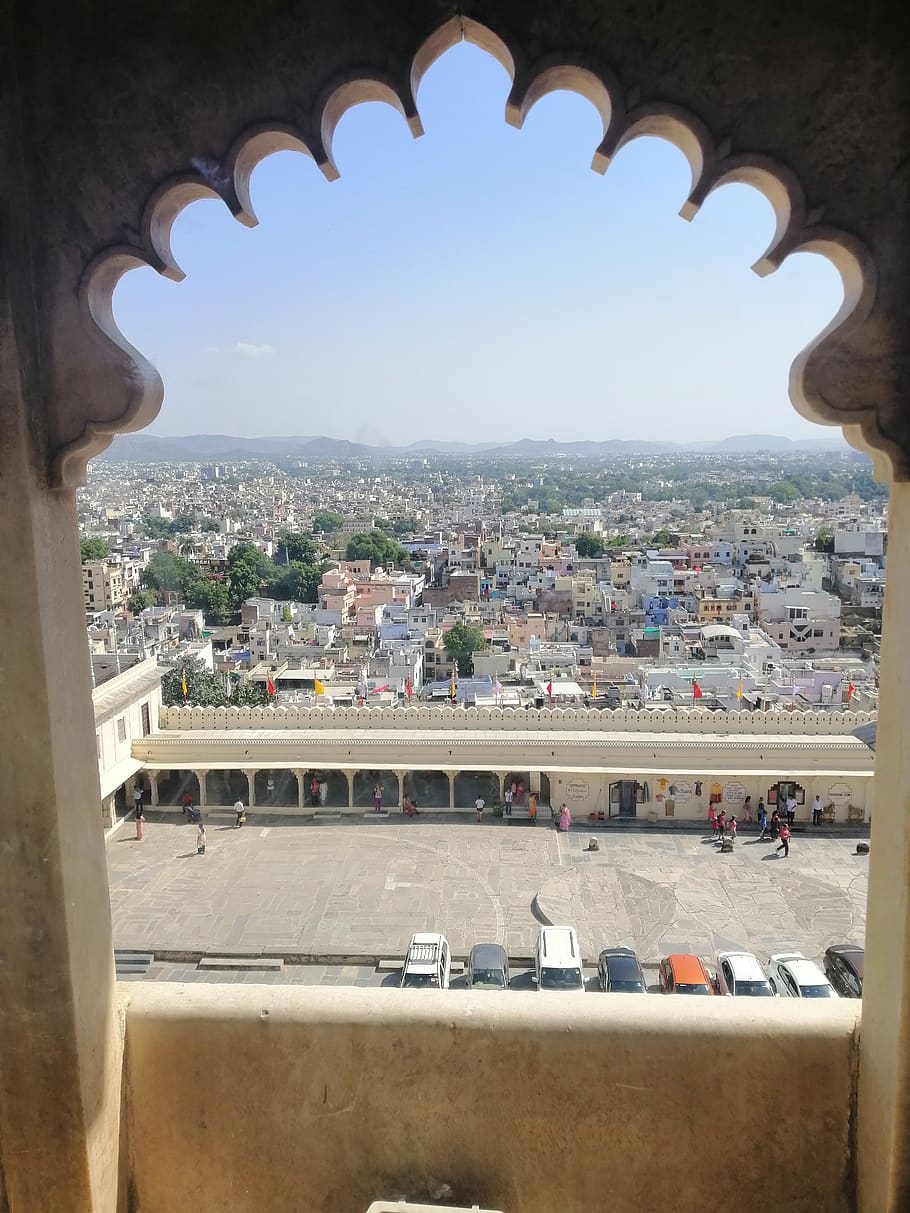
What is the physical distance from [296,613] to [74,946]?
1442 inches

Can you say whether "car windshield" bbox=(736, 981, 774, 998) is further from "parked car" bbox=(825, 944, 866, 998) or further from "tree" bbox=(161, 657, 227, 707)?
"tree" bbox=(161, 657, 227, 707)

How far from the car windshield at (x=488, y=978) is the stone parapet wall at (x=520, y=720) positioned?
6.20 metres

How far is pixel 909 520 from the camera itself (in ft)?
4.23

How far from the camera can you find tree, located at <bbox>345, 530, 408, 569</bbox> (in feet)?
181

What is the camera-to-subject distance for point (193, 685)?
908 inches

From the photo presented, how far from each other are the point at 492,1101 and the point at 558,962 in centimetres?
737

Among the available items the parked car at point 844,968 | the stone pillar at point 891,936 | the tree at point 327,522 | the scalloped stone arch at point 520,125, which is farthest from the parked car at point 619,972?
the tree at point 327,522

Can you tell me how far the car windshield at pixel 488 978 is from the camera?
26.6 feet

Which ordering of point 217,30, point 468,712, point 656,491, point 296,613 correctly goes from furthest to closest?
1. point 656,491
2. point 296,613
3. point 468,712
4. point 217,30

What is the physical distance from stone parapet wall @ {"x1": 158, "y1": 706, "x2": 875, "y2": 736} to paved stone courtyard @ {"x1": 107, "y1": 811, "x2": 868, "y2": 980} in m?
1.66

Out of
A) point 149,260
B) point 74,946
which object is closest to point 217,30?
point 149,260

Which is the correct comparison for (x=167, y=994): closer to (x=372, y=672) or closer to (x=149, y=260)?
(x=149, y=260)

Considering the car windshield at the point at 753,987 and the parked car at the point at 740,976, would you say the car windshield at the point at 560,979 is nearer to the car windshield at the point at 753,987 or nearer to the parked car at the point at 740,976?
the parked car at the point at 740,976

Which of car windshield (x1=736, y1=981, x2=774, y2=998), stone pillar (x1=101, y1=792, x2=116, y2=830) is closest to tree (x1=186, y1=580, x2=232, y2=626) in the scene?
stone pillar (x1=101, y1=792, x2=116, y2=830)
